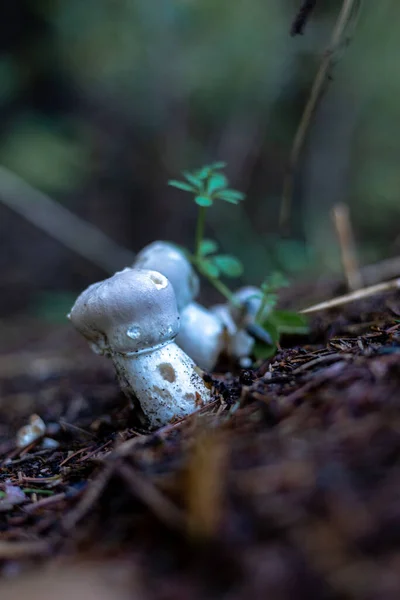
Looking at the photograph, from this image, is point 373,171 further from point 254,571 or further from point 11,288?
point 254,571

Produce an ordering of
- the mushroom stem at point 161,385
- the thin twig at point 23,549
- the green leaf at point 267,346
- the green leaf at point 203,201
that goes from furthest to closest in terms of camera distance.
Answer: the green leaf at point 267,346, the green leaf at point 203,201, the mushroom stem at point 161,385, the thin twig at point 23,549

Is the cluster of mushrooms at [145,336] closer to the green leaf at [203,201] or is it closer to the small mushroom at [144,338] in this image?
the small mushroom at [144,338]

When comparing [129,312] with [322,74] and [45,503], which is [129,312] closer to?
[45,503]

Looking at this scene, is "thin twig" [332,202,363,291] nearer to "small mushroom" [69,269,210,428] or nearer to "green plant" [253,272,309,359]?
"green plant" [253,272,309,359]

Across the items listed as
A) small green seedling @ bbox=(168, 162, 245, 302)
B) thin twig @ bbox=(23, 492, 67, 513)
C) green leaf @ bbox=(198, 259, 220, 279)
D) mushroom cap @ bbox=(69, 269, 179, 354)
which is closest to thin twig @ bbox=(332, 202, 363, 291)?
small green seedling @ bbox=(168, 162, 245, 302)

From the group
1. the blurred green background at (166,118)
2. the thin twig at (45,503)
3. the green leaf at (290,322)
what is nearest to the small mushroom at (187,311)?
the green leaf at (290,322)

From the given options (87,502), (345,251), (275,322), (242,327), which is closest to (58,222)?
(345,251)
